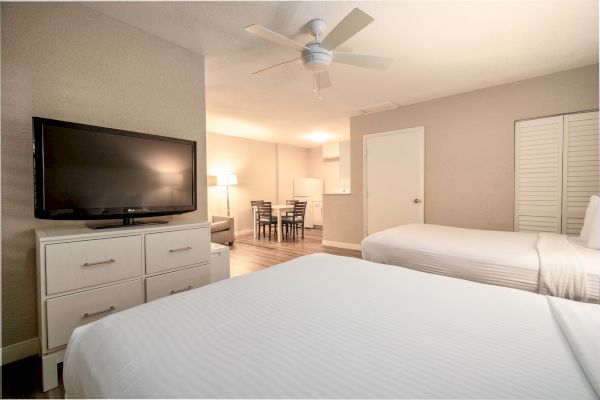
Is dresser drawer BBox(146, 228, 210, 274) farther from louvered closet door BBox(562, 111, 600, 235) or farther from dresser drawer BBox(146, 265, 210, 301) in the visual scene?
louvered closet door BBox(562, 111, 600, 235)

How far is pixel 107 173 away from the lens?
70.7 inches

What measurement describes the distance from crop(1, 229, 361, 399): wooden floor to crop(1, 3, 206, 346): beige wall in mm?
215

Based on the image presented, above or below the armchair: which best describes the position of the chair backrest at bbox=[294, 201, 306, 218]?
above

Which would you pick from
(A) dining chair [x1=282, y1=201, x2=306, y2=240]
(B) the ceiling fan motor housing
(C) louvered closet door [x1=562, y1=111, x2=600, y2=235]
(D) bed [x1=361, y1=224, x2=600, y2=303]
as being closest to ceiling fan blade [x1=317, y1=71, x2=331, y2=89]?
(B) the ceiling fan motor housing

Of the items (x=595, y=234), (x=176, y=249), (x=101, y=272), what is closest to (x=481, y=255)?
(x=595, y=234)

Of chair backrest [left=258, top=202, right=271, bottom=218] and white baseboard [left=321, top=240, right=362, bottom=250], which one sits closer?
white baseboard [left=321, top=240, right=362, bottom=250]

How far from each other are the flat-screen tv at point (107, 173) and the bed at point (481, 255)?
1.83 meters

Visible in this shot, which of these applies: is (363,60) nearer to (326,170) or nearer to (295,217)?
(295,217)

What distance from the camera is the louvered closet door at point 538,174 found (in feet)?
9.75

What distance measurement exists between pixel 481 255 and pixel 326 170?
19.6ft

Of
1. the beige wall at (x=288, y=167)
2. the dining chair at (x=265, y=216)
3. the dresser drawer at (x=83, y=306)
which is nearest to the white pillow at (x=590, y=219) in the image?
the dresser drawer at (x=83, y=306)

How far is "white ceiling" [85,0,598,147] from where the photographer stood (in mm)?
1887

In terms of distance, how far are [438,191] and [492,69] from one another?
5.29 feet

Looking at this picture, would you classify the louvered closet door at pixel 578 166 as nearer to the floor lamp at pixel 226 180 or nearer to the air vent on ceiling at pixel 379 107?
the air vent on ceiling at pixel 379 107
